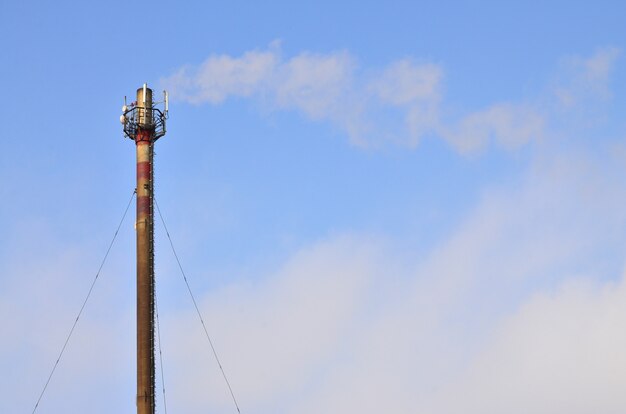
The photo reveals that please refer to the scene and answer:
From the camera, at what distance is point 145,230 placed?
249 feet

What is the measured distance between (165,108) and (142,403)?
21.7 meters

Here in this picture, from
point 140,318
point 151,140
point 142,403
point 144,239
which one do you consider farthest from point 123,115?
point 142,403

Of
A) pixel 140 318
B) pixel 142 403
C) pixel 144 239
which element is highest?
pixel 144 239

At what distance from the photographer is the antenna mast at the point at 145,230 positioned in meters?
73.4

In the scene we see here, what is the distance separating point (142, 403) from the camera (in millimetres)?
72750

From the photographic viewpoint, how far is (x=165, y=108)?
260 ft

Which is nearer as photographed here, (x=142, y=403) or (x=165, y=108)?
(x=142, y=403)

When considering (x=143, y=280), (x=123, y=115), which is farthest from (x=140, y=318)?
(x=123, y=115)

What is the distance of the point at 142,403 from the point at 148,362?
9.31 feet

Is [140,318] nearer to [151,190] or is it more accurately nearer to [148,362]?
[148,362]

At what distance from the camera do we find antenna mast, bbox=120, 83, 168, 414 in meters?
73.4

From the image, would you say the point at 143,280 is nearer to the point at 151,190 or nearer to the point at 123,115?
the point at 151,190

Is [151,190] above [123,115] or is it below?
below

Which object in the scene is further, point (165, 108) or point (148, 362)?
point (165, 108)
